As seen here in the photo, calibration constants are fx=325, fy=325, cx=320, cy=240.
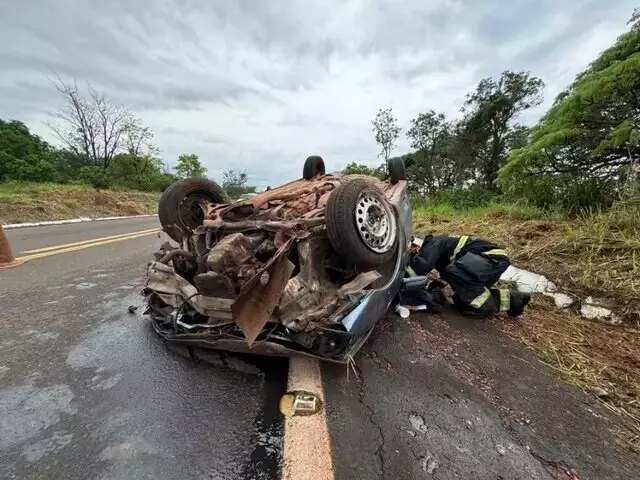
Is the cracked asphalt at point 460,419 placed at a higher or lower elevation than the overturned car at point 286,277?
lower

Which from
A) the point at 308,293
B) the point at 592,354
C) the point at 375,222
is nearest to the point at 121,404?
the point at 308,293

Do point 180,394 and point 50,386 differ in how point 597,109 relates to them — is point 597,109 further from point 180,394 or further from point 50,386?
point 50,386

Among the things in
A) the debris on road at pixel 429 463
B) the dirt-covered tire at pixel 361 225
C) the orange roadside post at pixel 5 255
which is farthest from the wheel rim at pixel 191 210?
the debris on road at pixel 429 463

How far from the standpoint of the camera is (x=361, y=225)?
7.34ft

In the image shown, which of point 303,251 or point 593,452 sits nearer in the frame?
point 593,452

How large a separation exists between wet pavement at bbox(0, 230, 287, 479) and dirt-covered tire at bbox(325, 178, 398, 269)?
88cm

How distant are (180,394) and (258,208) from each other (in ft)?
5.33

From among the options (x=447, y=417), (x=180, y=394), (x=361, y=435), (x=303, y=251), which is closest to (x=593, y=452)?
(x=447, y=417)

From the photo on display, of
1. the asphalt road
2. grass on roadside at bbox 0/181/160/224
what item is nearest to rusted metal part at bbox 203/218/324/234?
the asphalt road

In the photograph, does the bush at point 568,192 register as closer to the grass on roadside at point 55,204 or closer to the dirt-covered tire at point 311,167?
the dirt-covered tire at point 311,167

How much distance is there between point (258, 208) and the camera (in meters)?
2.89

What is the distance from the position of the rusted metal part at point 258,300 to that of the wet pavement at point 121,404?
37 cm

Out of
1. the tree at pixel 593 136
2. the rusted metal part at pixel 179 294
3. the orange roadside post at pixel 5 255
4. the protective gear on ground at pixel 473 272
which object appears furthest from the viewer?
the tree at pixel 593 136

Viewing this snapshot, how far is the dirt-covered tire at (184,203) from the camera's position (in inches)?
125
